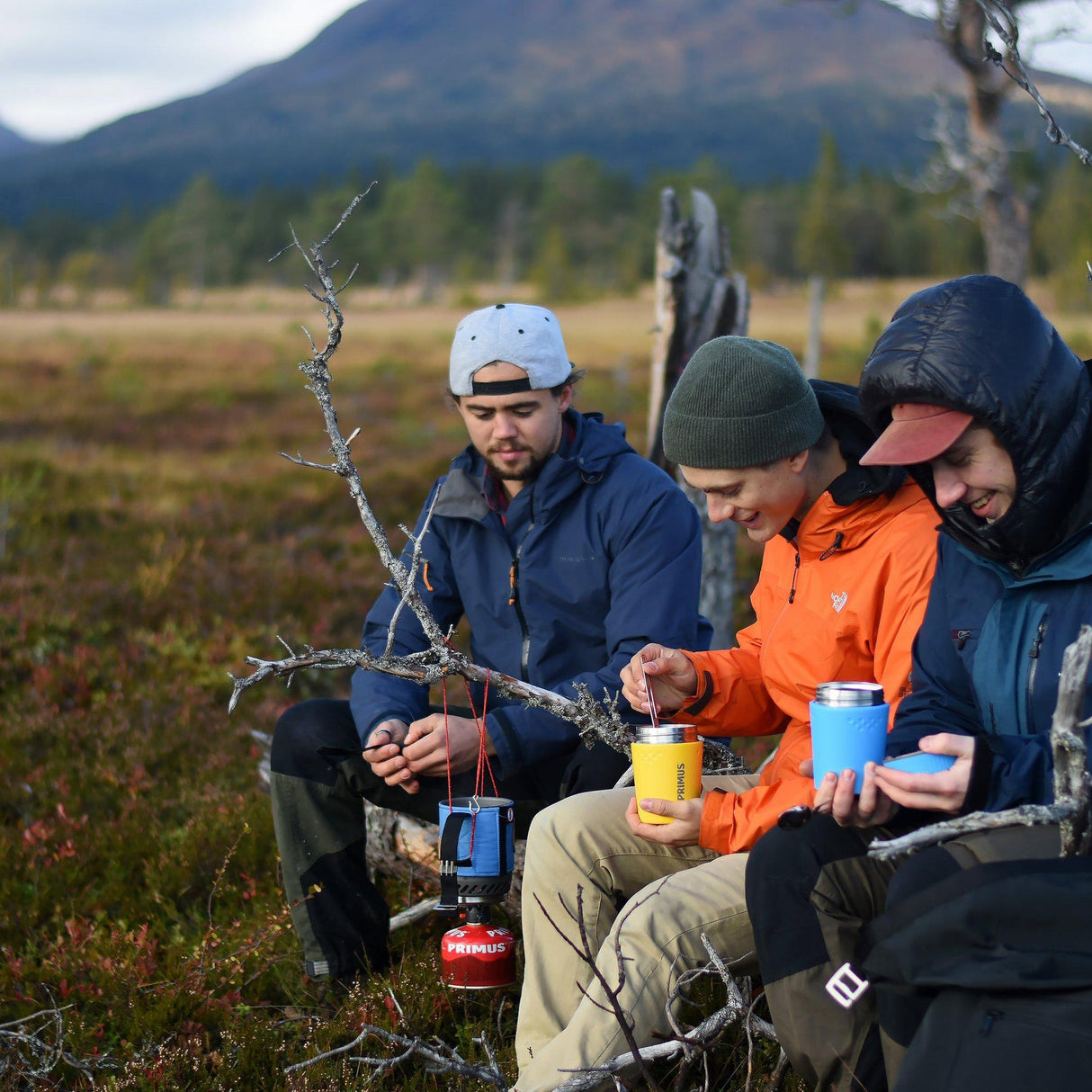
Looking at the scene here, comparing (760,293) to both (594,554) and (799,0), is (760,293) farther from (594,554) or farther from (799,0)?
(594,554)

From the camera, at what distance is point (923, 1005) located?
233 cm

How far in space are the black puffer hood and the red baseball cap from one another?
3 cm

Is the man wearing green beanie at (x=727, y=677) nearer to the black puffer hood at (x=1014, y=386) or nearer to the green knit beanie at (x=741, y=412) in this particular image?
the green knit beanie at (x=741, y=412)

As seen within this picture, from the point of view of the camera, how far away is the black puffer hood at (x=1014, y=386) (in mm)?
2543

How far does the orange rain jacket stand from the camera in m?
3.02

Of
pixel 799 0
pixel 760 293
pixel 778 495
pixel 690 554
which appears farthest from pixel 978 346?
pixel 760 293

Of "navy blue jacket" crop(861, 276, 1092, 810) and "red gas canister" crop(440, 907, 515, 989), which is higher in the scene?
"navy blue jacket" crop(861, 276, 1092, 810)

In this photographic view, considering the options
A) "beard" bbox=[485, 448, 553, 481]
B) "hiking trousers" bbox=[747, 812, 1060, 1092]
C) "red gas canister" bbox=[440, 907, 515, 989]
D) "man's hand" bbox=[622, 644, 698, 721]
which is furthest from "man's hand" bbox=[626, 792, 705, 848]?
"beard" bbox=[485, 448, 553, 481]

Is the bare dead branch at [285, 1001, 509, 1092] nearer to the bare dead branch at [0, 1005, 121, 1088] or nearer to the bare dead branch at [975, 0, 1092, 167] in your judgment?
the bare dead branch at [0, 1005, 121, 1088]

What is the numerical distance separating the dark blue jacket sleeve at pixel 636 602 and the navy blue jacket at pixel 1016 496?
1.30 meters

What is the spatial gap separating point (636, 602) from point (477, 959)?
1.24 m

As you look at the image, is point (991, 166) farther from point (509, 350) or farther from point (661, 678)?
point (661, 678)

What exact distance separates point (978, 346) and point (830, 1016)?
1.48 meters

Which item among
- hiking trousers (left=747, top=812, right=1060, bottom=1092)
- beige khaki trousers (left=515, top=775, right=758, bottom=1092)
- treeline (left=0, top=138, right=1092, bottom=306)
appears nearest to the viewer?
hiking trousers (left=747, top=812, right=1060, bottom=1092)
